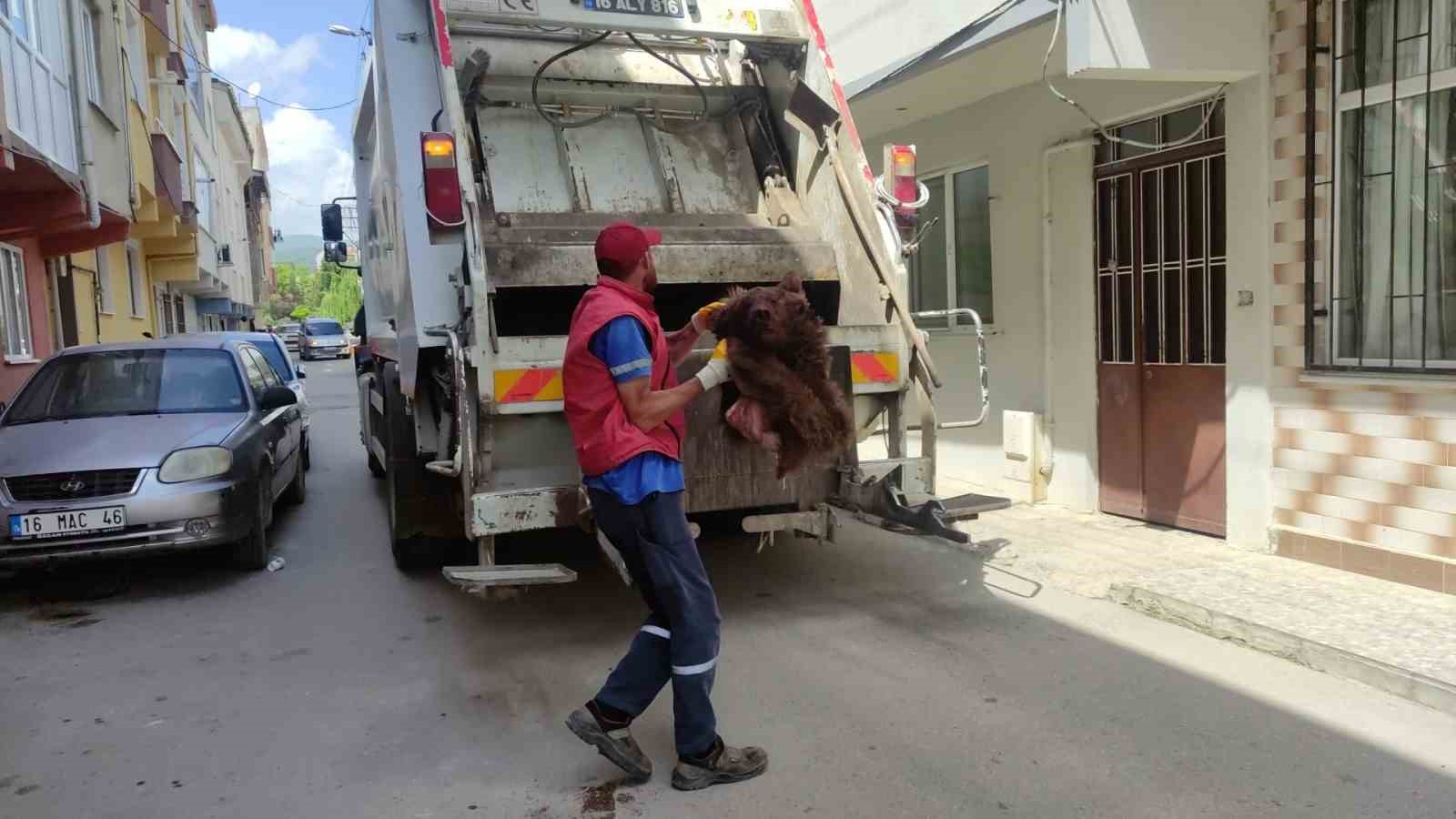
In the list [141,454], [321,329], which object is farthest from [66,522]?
[321,329]

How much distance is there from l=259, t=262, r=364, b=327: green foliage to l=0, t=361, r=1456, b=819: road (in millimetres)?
75867

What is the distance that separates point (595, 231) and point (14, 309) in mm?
8114

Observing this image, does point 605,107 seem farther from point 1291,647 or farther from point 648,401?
point 1291,647

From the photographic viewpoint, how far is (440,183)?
4.36 m

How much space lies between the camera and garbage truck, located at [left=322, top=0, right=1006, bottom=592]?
4.30 meters

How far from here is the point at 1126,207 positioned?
687 centimetres

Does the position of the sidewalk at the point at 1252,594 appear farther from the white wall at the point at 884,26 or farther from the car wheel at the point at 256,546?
the car wheel at the point at 256,546

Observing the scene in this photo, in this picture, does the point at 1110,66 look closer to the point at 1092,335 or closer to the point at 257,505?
the point at 1092,335

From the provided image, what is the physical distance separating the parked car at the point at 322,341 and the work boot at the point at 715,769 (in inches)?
1517

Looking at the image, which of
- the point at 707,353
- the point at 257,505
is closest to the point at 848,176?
the point at 707,353

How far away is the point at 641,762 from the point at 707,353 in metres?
1.73

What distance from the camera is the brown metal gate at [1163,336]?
20.6 ft

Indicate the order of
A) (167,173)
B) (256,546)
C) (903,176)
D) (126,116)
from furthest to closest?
(167,173), (126,116), (256,546), (903,176)

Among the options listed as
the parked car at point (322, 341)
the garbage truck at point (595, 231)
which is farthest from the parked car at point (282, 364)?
the parked car at point (322, 341)
